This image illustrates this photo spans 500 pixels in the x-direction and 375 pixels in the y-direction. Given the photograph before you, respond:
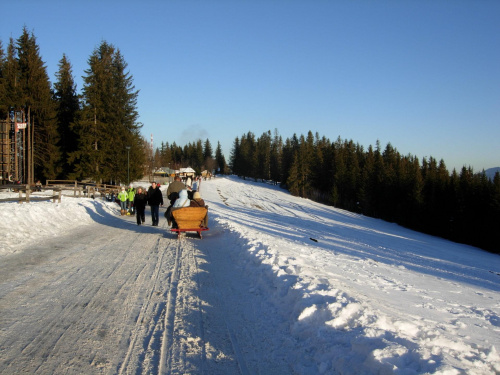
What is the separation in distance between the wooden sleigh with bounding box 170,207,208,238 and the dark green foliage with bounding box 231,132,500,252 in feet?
165

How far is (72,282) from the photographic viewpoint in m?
6.66

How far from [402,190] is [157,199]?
2514 inches

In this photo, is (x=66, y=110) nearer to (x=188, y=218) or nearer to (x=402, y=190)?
(x=188, y=218)

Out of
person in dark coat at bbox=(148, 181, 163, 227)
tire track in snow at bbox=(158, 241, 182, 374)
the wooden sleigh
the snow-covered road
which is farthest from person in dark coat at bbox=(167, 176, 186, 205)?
Answer: tire track in snow at bbox=(158, 241, 182, 374)

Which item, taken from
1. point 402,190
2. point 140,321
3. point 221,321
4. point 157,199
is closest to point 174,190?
point 157,199

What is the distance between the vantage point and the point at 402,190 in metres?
69.0

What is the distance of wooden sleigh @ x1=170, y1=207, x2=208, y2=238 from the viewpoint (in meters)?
11.7

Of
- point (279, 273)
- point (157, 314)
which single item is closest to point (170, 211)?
point (279, 273)

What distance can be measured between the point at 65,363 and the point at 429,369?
3.75 metres

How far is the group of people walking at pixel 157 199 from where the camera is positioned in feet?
39.9

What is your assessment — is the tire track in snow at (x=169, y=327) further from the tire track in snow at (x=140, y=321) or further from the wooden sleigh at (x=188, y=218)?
the wooden sleigh at (x=188, y=218)

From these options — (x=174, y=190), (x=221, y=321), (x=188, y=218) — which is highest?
(x=174, y=190)

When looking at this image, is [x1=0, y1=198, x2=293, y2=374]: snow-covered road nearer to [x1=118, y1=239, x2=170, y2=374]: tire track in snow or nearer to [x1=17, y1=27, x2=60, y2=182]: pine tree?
[x1=118, y1=239, x2=170, y2=374]: tire track in snow

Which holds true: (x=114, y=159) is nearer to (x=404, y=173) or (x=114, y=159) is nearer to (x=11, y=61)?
(x=11, y=61)
